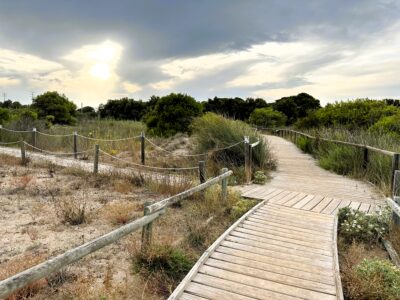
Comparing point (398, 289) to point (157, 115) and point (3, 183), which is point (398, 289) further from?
point (157, 115)

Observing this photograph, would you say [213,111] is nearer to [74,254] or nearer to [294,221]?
[294,221]

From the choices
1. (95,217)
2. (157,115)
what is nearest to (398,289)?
(95,217)

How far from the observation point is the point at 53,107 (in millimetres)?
30766

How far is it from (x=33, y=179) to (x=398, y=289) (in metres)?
9.39

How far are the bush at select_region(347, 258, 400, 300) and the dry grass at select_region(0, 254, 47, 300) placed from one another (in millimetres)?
3532

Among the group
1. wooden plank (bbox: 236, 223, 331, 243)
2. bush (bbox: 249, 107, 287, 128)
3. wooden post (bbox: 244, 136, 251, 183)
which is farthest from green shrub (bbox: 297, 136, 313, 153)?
bush (bbox: 249, 107, 287, 128)

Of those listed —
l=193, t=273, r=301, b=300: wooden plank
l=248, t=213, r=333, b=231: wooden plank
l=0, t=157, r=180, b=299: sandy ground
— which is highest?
l=248, t=213, r=333, b=231: wooden plank

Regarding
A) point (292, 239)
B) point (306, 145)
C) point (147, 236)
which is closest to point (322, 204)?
point (292, 239)

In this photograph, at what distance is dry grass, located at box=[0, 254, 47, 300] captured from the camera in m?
3.69

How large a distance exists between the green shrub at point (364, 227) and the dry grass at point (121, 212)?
3.72 metres

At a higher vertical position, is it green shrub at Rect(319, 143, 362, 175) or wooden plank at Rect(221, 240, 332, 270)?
green shrub at Rect(319, 143, 362, 175)

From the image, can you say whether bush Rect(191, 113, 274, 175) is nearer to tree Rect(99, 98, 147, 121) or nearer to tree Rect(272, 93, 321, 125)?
tree Rect(99, 98, 147, 121)

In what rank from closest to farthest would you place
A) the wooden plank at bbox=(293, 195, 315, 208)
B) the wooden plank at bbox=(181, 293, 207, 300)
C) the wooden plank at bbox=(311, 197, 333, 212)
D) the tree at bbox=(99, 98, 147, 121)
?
the wooden plank at bbox=(181, 293, 207, 300) < the wooden plank at bbox=(311, 197, 333, 212) < the wooden plank at bbox=(293, 195, 315, 208) < the tree at bbox=(99, 98, 147, 121)

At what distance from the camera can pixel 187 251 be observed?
4.83 m
